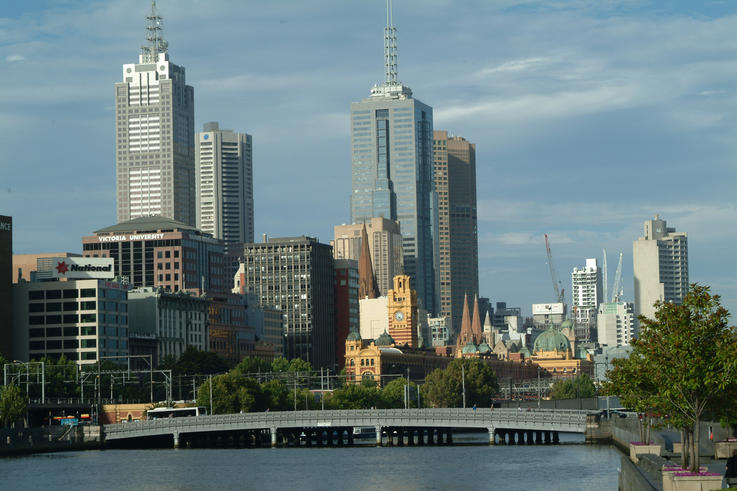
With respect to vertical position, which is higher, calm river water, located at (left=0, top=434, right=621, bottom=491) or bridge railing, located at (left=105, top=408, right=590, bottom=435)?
bridge railing, located at (left=105, top=408, right=590, bottom=435)

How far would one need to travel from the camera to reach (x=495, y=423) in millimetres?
183250

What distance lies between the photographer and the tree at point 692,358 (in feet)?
276

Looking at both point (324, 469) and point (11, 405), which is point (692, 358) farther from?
point (11, 405)

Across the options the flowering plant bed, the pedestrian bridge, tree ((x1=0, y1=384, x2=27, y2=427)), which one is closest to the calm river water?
the flowering plant bed

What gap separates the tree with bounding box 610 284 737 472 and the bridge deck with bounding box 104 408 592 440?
91361 mm

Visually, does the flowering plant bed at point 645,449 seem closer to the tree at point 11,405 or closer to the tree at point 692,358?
the tree at point 692,358

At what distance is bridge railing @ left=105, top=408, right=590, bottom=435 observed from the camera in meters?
181

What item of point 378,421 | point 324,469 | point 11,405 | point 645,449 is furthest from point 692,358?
point 11,405

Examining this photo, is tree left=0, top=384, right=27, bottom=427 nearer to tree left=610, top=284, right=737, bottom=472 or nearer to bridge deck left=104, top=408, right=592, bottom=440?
bridge deck left=104, top=408, right=592, bottom=440

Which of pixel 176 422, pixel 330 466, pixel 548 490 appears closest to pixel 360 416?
pixel 176 422

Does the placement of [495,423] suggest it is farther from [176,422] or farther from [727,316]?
[727,316]

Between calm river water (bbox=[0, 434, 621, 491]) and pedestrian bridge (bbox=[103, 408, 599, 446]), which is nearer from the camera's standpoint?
calm river water (bbox=[0, 434, 621, 491])

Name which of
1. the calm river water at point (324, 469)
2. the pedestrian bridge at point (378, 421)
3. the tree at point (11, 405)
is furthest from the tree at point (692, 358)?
the tree at point (11, 405)

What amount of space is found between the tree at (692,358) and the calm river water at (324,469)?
25.6m
